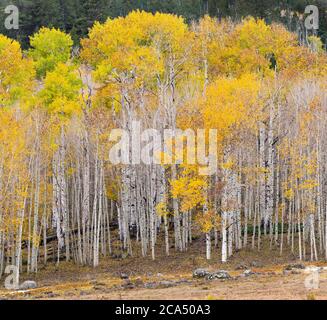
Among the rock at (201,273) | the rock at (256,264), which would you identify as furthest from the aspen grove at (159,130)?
the rock at (201,273)

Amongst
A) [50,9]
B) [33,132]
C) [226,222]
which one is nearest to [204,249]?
[226,222]

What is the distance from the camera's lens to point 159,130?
125 feet

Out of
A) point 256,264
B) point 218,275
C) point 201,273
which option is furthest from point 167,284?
point 256,264

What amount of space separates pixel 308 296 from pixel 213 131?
15107mm

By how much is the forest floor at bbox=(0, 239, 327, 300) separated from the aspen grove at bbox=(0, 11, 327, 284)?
0.89 metres

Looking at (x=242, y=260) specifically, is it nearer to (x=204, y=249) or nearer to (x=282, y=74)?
(x=204, y=249)

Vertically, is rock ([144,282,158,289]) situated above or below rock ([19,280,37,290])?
above

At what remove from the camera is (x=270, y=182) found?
38062 millimetres

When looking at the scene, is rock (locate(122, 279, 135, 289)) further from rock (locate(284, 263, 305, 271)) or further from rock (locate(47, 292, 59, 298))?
rock (locate(284, 263, 305, 271))

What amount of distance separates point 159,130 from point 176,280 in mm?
12519

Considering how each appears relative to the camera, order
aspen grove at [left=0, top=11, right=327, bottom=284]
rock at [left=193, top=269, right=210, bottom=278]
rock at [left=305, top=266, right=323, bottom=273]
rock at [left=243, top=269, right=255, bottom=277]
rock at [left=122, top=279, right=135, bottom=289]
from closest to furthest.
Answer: rock at [left=122, top=279, right=135, bottom=289], rock at [left=243, top=269, right=255, bottom=277], rock at [left=305, top=266, right=323, bottom=273], rock at [left=193, top=269, right=210, bottom=278], aspen grove at [left=0, top=11, right=327, bottom=284]

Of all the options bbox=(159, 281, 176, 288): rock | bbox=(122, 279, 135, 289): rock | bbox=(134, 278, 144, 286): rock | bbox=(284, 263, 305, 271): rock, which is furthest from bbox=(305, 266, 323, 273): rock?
bbox=(122, 279, 135, 289): rock

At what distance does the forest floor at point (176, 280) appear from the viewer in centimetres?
2242

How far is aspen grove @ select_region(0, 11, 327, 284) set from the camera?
3359cm
